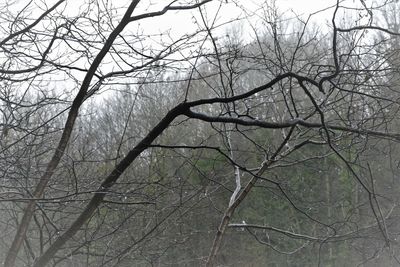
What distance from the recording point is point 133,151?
349 cm

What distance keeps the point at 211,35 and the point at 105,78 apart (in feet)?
3.47

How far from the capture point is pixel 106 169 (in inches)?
204

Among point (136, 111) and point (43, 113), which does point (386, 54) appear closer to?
point (43, 113)

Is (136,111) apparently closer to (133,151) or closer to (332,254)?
(133,151)

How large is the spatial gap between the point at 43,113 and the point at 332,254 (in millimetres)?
12601

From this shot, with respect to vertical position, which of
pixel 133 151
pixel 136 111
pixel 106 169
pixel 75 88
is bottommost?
pixel 133 151

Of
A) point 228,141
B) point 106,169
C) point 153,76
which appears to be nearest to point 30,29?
point 153,76

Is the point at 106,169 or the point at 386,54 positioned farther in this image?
the point at 106,169

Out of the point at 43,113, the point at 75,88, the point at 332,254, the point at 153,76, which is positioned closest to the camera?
the point at 153,76

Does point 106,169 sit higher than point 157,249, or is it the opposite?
point 106,169

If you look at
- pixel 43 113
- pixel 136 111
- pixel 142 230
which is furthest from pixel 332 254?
pixel 43 113

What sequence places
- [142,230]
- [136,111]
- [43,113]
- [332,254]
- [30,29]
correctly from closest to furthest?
[30,29]
[43,113]
[142,230]
[136,111]
[332,254]

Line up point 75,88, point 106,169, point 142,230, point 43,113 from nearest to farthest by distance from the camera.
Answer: point 75,88 < point 43,113 < point 106,169 < point 142,230

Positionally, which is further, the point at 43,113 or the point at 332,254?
the point at 332,254
